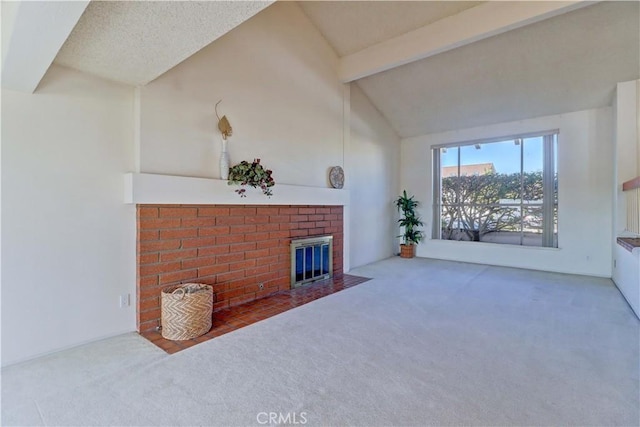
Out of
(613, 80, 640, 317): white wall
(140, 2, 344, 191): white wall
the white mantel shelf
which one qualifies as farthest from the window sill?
the white mantel shelf

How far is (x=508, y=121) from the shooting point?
18.4 feet

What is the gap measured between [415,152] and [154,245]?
18.4ft

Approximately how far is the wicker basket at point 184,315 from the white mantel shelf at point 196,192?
2.86 ft

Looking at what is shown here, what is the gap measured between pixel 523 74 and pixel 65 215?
578 cm

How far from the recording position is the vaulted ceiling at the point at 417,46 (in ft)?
5.80

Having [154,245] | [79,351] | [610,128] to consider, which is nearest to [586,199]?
Result: [610,128]

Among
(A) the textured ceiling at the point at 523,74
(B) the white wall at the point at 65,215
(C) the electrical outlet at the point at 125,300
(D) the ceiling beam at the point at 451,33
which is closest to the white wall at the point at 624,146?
(A) the textured ceiling at the point at 523,74

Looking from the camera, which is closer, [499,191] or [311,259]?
[311,259]

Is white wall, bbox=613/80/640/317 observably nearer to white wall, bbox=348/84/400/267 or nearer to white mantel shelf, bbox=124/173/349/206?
white wall, bbox=348/84/400/267

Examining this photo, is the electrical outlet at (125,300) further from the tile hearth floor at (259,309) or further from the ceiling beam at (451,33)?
the ceiling beam at (451,33)

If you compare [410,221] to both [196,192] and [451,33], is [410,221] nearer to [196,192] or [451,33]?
[451,33]

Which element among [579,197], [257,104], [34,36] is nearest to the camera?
[34,36]

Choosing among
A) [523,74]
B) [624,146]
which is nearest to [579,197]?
[624,146]

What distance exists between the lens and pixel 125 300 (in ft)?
9.03
